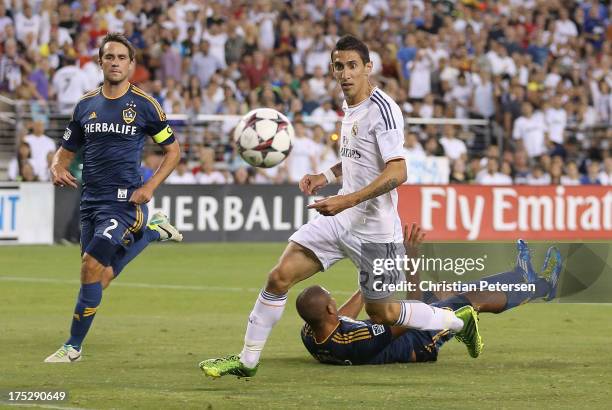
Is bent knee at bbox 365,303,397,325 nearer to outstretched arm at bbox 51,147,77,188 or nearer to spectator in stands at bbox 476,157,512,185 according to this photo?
outstretched arm at bbox 51,147,77,188

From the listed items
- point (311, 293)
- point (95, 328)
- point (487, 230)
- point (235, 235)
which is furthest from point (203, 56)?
point (311, 293)

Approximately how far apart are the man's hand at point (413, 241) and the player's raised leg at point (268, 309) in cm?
71

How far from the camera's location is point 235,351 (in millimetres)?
10781

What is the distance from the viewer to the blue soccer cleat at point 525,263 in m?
9.87

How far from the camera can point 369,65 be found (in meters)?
9.23

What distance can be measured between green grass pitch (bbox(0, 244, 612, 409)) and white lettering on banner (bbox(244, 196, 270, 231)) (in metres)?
6.41

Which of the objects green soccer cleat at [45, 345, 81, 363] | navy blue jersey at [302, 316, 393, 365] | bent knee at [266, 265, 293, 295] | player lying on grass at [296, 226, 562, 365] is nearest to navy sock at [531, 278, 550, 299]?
player lying on grass at [296, 226, 562, 365]

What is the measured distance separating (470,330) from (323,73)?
1832 cm

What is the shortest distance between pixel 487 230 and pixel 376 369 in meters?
15.0

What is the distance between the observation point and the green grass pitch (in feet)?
27.5

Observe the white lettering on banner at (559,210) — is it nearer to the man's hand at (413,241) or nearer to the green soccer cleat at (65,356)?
the man's hand at (413,241)

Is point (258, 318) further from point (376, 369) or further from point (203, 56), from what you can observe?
point (203, 56)

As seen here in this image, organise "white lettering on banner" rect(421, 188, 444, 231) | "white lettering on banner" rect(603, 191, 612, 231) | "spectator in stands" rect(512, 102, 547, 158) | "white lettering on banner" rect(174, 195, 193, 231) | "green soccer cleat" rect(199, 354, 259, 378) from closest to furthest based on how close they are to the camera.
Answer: "green soccer cleat" rect(199, 354, 259, 378)
"white lettering on banner" rect(174, 195, 193, 231)
"white lettering on banner" rect(421, 188, 444, 231)
"white lettering on banner" rect(603, 191, 612, 231)
"spectator in stands" rect(512, 102, 547, 158)

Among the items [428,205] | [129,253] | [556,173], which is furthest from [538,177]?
[129,253]
